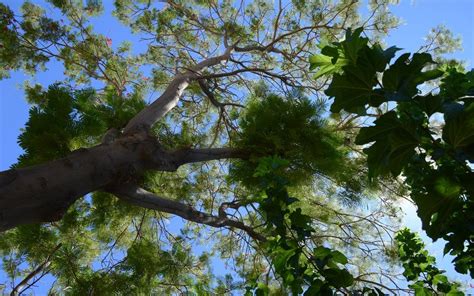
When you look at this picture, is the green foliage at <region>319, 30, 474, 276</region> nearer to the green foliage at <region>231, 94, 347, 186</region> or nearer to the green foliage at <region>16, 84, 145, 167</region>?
the green foliage at <region>231, 94, 347, 186</region>

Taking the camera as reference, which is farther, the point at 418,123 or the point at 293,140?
the point at 293,140

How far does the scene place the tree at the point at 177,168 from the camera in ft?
7.00

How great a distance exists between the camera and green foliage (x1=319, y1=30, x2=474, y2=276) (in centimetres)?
124

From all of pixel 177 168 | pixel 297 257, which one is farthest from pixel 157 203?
pixel 297 257

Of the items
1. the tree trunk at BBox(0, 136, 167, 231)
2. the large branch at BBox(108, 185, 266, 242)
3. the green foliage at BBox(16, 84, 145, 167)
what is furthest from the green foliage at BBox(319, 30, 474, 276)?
the green foliage at BBox(16, 84, 145, 167)

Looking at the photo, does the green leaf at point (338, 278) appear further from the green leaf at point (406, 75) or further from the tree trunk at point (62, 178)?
the tree trunk at point (62, 178)

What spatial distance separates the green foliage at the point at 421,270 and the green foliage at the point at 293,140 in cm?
125

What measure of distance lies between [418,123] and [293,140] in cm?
187

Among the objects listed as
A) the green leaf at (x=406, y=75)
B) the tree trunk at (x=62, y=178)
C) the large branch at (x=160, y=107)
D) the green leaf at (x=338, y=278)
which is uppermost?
the large branch at (x=160, y=107)

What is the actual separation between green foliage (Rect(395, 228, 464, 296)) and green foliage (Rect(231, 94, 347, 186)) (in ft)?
4.12

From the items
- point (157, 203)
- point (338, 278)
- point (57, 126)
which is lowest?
point (338, 278)

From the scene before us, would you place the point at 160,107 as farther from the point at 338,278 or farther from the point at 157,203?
the point at 338,278

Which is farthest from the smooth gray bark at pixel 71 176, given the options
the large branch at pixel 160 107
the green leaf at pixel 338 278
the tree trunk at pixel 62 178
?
the green leaf at pixel 338 278

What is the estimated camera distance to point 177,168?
10.7 feet
